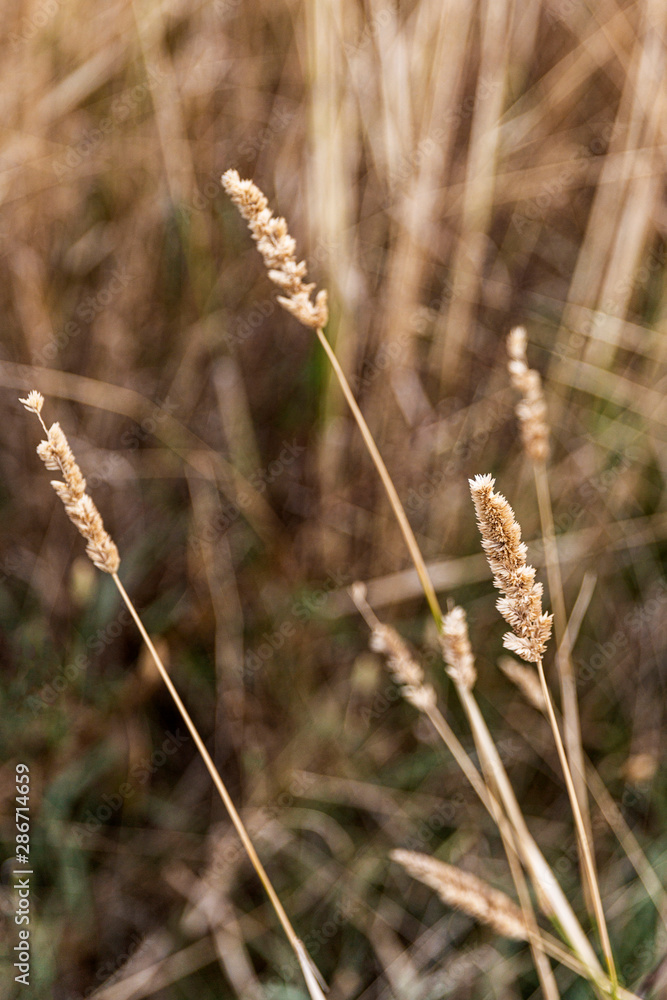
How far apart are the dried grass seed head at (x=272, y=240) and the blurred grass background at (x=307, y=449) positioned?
53 centimetres

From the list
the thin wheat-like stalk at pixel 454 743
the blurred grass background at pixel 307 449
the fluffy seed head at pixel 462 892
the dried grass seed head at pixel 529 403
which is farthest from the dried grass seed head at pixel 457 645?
the blurred grass background at pixel 307 449

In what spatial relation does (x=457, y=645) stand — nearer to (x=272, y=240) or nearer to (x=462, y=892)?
(x=462, y=892)

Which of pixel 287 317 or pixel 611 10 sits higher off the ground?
pixel 611 10

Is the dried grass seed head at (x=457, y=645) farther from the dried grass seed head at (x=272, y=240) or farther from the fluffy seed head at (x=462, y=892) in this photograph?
the dried grass seed head at (x=272, y=240)

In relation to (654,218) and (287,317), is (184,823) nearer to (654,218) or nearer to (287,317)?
(287,317)

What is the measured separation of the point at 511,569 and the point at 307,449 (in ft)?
3.02

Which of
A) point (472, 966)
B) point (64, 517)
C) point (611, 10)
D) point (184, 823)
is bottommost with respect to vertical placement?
point (472, 966)

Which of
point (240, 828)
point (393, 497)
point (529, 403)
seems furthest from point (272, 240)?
point (240, 828)

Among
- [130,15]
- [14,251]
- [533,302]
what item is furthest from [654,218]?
[14,251]

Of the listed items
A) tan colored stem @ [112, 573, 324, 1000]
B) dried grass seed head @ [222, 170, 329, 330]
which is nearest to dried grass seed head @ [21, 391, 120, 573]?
tan colored stem @ [112, 573, 324, 1000]

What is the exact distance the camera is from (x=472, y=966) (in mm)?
930

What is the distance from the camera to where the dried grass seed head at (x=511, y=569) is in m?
0.45

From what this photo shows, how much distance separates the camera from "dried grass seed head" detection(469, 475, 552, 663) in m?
0.45

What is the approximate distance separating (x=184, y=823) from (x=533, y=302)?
1.22 metres
